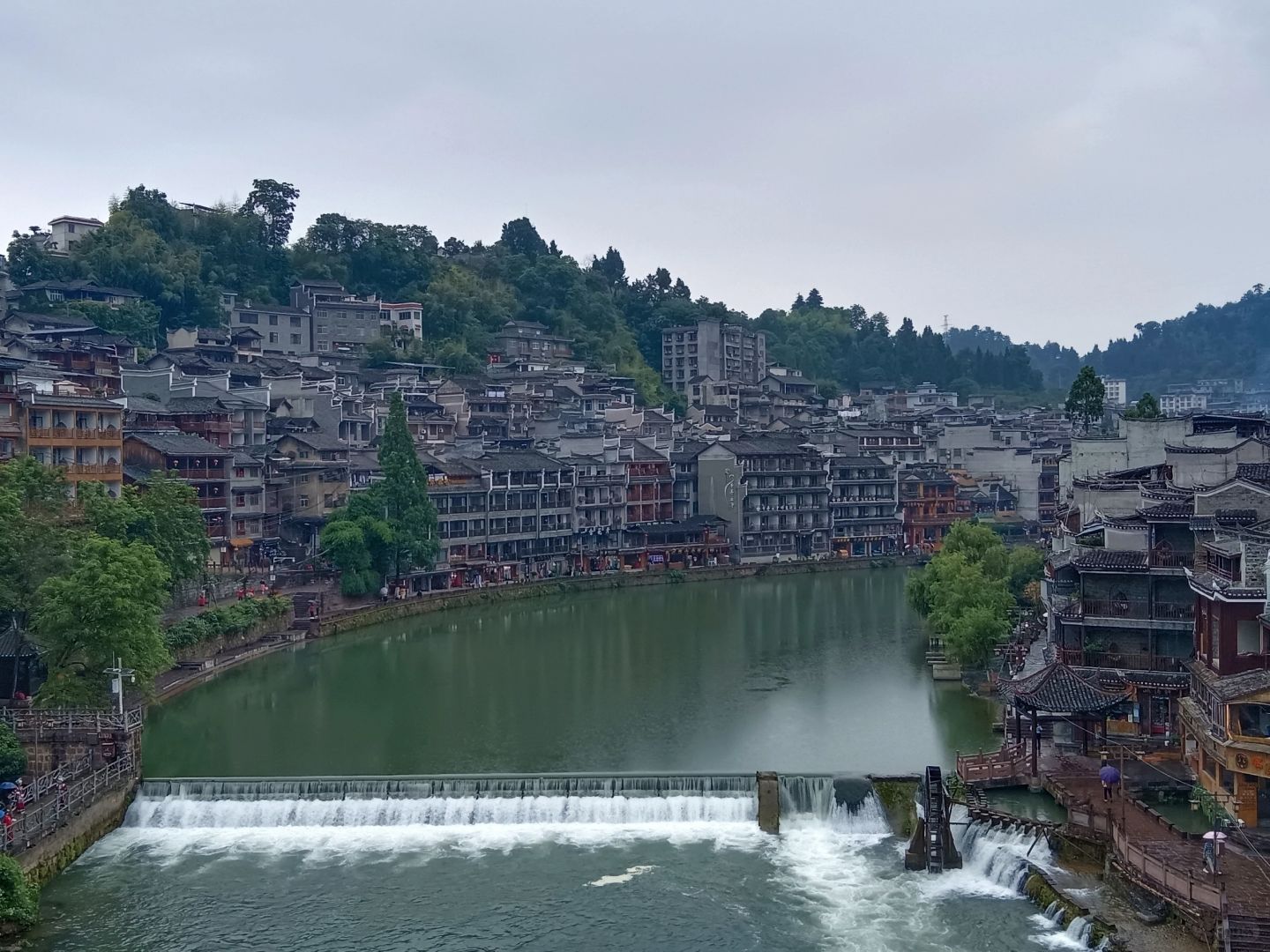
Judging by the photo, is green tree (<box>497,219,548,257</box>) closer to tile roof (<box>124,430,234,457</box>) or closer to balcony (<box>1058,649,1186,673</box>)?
tile roof (<box>124,430,234,457</box>)

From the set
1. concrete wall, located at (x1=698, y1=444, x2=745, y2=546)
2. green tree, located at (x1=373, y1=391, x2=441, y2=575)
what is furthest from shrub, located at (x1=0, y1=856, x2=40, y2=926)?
concrete wall, located at (x1=698, y1=444, x2=745, y2=546)

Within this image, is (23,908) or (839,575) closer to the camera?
(23,908)

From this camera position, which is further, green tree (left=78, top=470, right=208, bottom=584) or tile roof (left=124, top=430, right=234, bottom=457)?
tile roof (left=124, top=430, right=234, bottom=457)

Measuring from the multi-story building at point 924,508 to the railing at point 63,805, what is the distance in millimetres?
61612

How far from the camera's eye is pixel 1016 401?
13388 cm

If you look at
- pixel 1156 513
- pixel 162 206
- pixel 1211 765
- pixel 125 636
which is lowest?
pixel 1211 765

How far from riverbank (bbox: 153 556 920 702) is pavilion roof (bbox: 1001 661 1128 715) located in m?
24.5

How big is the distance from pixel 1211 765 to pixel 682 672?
2182 cm

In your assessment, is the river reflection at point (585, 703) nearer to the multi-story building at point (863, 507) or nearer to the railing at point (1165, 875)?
the railing at point (1165, 875)

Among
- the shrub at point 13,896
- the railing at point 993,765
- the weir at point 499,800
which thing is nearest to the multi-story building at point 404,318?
the weir at point 499,800

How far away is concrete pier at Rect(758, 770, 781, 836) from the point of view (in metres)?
27.1

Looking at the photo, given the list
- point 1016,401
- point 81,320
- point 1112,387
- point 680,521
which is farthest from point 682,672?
point 1112,387

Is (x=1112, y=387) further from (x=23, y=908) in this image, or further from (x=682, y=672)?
(x=23, y=908)

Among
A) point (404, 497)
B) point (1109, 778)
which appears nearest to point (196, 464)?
point (404, 497)
